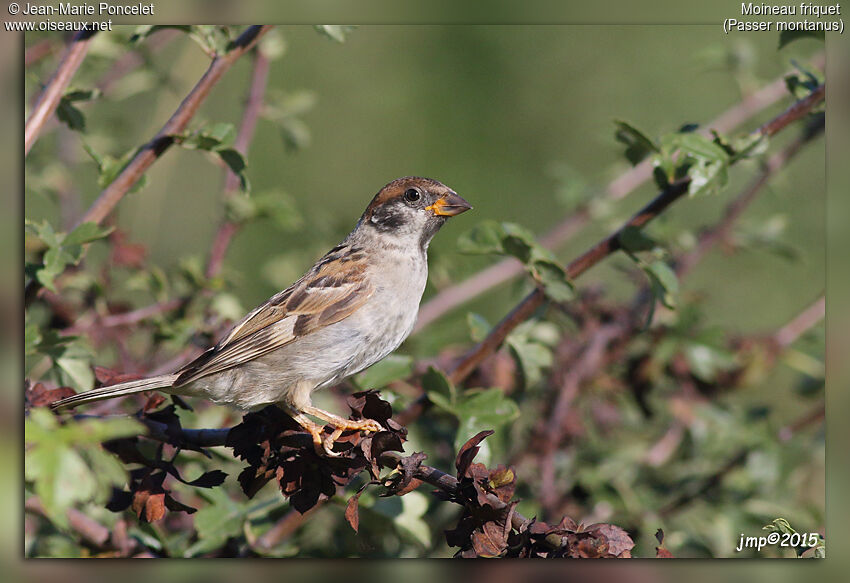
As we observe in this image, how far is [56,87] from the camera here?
221 centimetres

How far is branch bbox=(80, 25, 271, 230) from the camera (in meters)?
2.20

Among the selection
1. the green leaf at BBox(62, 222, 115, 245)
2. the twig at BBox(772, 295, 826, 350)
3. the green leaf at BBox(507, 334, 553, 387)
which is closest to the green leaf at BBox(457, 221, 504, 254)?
the green leaf at BBox(507, 334, 553, 387)

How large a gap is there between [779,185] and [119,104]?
278 cm

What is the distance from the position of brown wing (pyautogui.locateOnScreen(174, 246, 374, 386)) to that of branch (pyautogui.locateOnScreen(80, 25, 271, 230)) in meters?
0.52

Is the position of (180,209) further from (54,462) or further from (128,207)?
(54,462)

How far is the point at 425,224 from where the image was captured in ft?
9.39

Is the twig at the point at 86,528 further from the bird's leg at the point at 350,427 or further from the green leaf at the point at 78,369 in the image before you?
the bird's leg at the point at 350,427

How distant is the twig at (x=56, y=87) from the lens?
2188 mm

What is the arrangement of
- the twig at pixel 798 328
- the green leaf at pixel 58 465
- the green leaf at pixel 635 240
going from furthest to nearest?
1. the twig at pixel 798 328
2. the green leaf at pixel 635 240
3. the green leaf at pixel 58 465

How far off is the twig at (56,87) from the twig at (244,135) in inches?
27.9

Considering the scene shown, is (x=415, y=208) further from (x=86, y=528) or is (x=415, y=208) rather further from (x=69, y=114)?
(x=86, y=528)

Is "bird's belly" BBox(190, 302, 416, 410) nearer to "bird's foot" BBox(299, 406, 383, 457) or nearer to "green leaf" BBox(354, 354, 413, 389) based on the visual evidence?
"green leaf" BBox(354, 354, 413, 389)

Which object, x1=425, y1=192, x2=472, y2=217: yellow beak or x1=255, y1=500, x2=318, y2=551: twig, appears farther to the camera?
x1=425, y1=192, x2=472, y2=217: yellow beak

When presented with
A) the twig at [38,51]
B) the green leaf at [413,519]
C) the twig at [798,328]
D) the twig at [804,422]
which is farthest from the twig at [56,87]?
the twig at [804,422]
